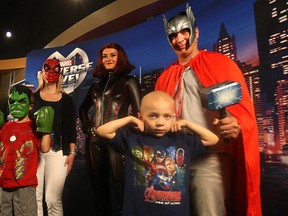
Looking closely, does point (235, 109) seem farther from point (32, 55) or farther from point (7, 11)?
point (7, 11)

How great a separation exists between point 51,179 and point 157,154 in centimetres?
159

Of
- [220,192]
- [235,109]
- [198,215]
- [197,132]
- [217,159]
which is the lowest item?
[198,215]

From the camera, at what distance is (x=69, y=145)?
2951mm

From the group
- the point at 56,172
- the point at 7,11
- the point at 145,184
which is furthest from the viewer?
the point at 7,11

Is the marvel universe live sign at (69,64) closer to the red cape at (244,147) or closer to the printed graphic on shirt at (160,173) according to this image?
the red cape at (244,147)

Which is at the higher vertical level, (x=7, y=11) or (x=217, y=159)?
(x=7, y=11)

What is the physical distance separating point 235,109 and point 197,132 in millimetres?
295

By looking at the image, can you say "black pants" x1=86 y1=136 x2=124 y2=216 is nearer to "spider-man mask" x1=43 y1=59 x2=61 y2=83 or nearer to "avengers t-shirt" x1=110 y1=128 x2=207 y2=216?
"avengers t-shirt" x1=110 y1=128 x2=207 y2=216

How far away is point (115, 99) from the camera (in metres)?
2.48

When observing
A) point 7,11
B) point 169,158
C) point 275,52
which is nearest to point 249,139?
point 169,158

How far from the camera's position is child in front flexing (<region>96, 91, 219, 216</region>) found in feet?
5.20

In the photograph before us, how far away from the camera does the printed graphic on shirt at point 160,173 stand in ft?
5.20

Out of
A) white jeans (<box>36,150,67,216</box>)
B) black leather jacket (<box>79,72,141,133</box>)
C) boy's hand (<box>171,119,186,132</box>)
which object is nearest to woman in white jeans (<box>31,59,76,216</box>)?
white jeans (<box>36,150,67,216</box>)

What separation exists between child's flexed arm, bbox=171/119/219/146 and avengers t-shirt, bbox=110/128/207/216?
1.6 inches
